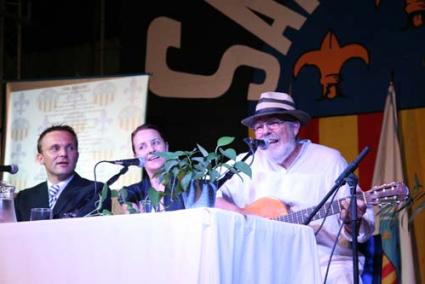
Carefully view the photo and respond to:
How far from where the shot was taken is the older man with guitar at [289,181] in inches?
169

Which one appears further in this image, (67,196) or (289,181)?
(67,196)

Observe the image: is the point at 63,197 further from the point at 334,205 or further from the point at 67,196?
the point at 334,205

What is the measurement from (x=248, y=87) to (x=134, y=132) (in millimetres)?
1196

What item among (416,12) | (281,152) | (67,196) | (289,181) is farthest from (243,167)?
(416,12)

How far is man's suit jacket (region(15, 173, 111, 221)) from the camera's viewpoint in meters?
4.80

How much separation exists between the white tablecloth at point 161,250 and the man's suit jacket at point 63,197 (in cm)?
200

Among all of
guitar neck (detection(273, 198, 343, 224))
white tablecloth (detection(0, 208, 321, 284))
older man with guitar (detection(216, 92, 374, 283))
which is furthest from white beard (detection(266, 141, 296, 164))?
white tablecloth (detection(0, 208, 321, 284))

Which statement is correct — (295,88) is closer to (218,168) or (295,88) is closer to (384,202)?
(384,202)

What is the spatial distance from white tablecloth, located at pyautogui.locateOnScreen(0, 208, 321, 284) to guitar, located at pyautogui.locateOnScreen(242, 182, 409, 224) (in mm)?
951

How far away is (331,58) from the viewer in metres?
5.56

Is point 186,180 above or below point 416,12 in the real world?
below

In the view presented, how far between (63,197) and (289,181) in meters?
1.53

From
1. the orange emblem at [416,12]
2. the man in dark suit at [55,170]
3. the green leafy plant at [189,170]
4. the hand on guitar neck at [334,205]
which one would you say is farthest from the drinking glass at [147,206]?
the orange emblem at [416,12]

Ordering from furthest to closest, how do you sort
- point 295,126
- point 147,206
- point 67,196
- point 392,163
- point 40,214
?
point 392,163 → point 67,196 → point 295,126 → point 40,214 → point 147,206
